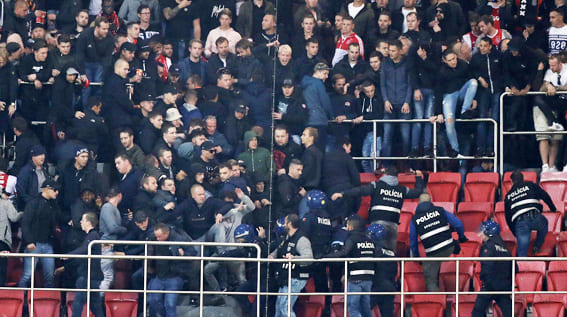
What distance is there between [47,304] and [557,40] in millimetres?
6424

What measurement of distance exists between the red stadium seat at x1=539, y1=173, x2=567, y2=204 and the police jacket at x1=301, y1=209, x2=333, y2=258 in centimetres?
256

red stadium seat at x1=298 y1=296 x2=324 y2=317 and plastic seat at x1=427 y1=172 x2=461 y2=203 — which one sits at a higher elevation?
plastic seat at x1=427 y1=172 x2=461 y2=203

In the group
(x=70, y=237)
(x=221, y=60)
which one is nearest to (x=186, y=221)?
(x=70, y=237)

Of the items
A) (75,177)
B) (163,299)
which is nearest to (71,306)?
(163,299)

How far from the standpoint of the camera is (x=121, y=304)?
14812 millimetres

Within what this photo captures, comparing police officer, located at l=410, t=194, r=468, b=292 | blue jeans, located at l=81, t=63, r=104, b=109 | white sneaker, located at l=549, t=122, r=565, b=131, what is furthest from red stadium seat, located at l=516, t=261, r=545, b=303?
blue jeans, located at l=81, t=63, r=104, b=109

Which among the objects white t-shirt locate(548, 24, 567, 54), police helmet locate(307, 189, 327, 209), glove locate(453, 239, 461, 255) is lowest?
glove locate(453, 239, 461, 255)

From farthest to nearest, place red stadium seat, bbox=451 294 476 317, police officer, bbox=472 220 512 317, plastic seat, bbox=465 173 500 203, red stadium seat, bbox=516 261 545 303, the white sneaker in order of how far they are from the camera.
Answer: the white sneaker < plastic seat, bbox=465 173 500 203 < red stadium seat, bbox=516 261 545 303 < red stadium seat, bbox=451 294 476 317 < police officer, bbox=472 220 512 317

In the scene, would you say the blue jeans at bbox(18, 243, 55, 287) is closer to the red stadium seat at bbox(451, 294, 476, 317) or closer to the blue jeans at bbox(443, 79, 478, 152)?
the red stadium seat at bbox(451, 294, 476, 317)

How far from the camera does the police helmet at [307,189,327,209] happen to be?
15.3 metres

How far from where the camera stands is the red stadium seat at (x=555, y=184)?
1594 centimetres

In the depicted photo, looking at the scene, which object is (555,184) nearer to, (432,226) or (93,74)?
(432,226)

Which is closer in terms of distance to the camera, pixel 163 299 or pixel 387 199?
pixel 163 299

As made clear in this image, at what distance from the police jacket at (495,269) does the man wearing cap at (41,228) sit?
439cm
